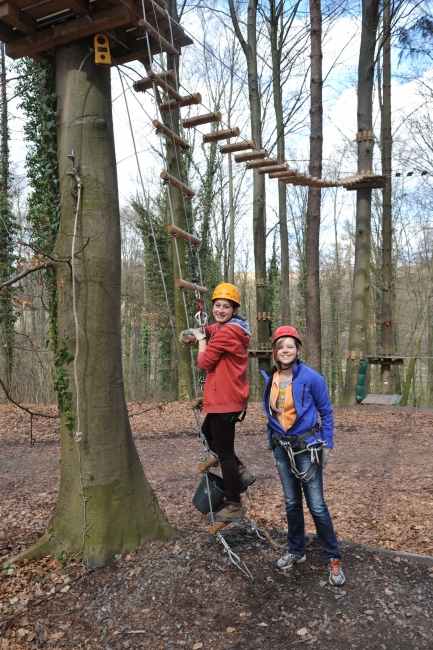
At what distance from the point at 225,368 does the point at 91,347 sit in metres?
0.92

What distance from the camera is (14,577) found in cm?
312

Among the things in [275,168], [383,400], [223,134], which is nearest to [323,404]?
[223,134]

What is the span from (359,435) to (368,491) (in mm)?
2819

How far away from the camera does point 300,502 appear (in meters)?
3.27

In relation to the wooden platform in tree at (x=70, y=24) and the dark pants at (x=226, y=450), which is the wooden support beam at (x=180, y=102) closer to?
the wooden platform in tree at (x=70, y=24)

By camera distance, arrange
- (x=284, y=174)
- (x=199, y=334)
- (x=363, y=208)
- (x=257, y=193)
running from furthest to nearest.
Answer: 1. (x=257, y=193)
2. (x=363, y=208)
3. (x=284, y=174)
4. (x=199, y=334)

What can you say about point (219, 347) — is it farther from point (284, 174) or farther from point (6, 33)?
point (284, 174)

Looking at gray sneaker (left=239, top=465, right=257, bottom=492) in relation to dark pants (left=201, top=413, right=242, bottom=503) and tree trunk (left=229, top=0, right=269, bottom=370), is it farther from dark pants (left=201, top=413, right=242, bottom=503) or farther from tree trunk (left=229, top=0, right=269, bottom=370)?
tree trunk (left=229, top=0, right=269, bottom=370)

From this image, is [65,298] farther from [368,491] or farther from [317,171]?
[317,171]

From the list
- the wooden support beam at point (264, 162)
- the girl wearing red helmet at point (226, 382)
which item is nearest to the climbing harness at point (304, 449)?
the girl wearing red helmet at point (226, 382)

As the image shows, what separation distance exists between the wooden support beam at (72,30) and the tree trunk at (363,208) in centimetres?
847

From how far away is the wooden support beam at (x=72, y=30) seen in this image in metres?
3.13

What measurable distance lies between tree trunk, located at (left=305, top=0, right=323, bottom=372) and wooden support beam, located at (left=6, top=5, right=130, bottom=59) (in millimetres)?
7568

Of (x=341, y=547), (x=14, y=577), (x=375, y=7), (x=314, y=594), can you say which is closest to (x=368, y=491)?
(x=341, y=547)
